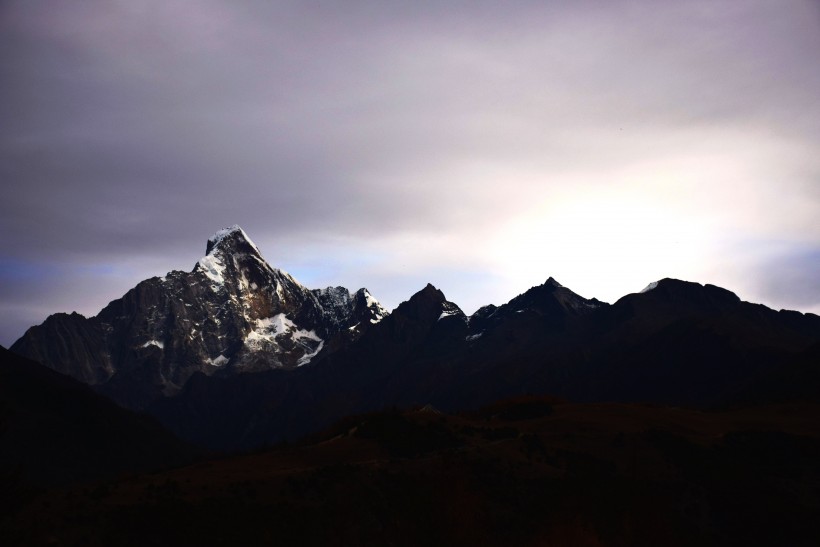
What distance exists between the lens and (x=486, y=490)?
A: 95562 millimetres

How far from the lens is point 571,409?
460ft

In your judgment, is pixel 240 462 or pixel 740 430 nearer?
pixel 240 462

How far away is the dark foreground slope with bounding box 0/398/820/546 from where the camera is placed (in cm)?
7488

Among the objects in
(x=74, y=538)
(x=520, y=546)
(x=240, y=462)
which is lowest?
(x=520, y=546)

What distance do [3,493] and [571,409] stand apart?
95.6m

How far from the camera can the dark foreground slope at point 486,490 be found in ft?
246

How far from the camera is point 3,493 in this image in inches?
2494

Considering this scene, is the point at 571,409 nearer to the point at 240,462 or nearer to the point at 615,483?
the point at 615,483

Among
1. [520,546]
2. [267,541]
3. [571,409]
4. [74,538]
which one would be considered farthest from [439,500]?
[571,409]

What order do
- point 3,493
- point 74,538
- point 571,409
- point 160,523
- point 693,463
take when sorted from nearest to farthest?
point 3,493 → point 74,538 → point 160,523 → point 693,463 → point 571,409

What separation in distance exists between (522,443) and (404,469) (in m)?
23.3

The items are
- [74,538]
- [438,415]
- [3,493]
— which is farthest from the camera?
[438,415]

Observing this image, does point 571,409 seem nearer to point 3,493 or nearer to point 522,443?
point 522,443

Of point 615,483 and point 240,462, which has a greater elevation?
point 240,462
